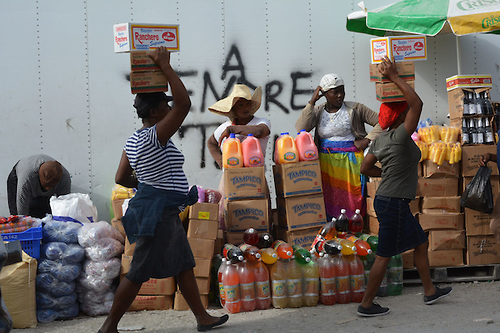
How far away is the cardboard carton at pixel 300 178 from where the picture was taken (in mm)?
5559

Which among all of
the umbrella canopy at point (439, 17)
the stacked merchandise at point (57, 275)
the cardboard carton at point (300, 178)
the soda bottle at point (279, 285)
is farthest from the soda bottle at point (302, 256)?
the umbrella canopy at point (439, 17)

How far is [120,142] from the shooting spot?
6832mm

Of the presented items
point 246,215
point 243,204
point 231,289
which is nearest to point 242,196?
point 243,204

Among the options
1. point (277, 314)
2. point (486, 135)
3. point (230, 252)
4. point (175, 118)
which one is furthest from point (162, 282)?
point (486, 135)

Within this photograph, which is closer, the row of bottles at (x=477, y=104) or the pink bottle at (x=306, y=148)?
the pink bottle at (x=306, y=148)

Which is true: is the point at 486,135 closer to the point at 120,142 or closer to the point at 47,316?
the point at 120,142

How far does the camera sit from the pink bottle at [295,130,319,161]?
5648mm

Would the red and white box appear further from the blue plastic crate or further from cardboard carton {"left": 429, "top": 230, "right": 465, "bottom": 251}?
cardboard carton {"left": 429, "top": 230, "right": 465, "bottom": 251}

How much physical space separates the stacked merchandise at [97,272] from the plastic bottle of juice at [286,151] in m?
1.75

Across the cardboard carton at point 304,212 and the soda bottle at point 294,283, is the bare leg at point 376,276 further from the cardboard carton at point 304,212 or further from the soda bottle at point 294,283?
the cardboard carton at point 304,212

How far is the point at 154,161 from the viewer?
4.19 metres

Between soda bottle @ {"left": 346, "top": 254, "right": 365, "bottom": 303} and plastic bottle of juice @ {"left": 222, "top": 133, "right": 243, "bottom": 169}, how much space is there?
4.38 ft

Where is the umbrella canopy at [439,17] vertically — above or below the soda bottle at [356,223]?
above

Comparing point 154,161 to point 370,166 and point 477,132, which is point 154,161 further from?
point 477,132
